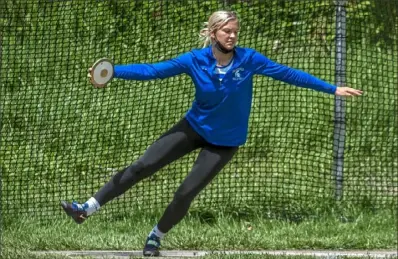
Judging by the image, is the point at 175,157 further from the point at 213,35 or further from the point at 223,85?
the point at 213,35

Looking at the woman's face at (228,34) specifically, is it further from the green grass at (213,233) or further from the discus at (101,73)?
the green grass at (213,233)

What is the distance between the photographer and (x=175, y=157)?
22.9ft

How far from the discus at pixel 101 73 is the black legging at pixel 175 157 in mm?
701

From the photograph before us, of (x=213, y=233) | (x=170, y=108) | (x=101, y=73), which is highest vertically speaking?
(x=101, y=73)

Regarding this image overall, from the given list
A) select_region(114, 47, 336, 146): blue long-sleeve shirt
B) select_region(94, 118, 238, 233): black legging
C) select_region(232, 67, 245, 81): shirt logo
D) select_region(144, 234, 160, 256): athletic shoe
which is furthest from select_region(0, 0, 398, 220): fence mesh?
select_region(232, 67, 245, 81): shirt logo

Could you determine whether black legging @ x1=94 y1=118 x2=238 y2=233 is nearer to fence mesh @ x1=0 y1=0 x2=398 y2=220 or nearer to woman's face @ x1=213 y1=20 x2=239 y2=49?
woman's face @ x1=213 y1=20 x2=239 y2=49

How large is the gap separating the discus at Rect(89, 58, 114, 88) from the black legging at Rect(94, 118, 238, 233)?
0.70 metres

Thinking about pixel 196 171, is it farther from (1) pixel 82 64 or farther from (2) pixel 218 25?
(1) pixel 82 64

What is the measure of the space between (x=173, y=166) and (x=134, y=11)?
1445 millimetres

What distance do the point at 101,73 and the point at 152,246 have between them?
145 cm

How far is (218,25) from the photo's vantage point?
22.4 feet

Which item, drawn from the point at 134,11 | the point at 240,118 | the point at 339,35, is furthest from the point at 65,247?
the point at 339,35

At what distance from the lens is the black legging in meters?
6.92

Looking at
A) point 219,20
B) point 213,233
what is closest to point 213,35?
point 219,20
